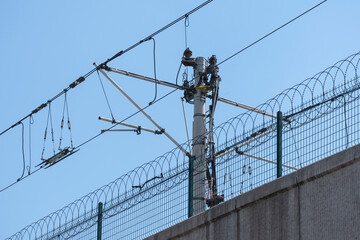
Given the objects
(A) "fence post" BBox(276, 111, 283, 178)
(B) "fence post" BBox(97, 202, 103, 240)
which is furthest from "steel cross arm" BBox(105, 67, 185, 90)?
(A) "fence post" BBox(276, 111, 283, 178)

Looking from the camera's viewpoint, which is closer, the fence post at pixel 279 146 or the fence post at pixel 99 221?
the fence post at pixel 279 146

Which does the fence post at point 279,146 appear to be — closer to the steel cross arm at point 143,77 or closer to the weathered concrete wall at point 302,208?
the weathered concrete wall at point 302,208

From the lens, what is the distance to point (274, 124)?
12.8m

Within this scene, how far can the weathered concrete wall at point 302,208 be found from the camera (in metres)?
11.1

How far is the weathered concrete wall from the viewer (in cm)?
1112

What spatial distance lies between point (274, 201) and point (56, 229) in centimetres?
559

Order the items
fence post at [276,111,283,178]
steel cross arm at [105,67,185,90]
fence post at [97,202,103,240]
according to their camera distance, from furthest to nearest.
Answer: steel cross arm at [105,67,185,90] < fence post at [97,202,103,240] < fence post at [276,111,283,178]

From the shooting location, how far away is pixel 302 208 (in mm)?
11711

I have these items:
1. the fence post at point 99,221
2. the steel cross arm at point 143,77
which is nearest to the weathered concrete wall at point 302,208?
the fence post at point 99,221

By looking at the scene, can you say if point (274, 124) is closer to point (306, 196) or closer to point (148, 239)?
point (306, 196)

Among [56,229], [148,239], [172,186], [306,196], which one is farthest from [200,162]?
[56,229]

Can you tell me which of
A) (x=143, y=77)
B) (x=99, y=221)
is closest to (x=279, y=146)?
(x=99, y=221)

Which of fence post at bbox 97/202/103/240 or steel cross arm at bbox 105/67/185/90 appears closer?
fence post at bbox 97/202/103/240

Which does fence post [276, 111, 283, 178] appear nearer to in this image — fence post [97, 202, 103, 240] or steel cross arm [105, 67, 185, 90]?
fence post [97, 202, 103, 240]
